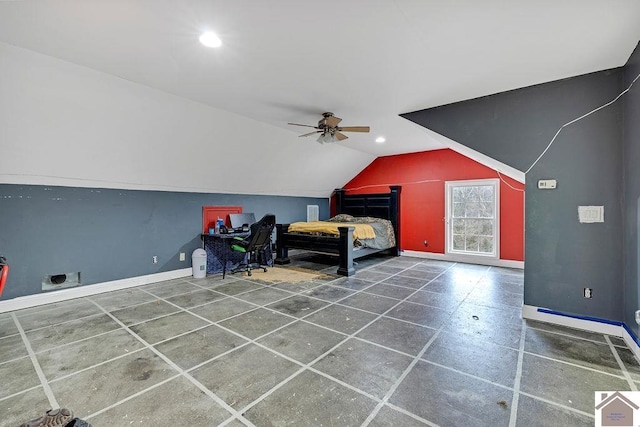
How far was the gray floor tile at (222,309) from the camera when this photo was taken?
3133 millimetres

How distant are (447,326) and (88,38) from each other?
13.7 feet

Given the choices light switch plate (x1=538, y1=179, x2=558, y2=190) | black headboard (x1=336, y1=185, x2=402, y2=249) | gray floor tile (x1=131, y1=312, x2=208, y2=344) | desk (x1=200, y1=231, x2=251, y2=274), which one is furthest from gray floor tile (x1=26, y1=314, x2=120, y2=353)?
black headboard (x1=336, y1=185, x2=402, y2=249)

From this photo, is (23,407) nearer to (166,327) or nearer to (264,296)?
(166,327)

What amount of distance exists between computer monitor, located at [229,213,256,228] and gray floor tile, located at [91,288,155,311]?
6.58ft

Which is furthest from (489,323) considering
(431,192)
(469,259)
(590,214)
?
(431,192)

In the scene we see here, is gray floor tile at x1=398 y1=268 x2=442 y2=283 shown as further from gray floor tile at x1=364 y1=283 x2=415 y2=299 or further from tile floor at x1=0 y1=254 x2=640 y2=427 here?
tile floor at x1=0 y1=254 x2=640 y2=427

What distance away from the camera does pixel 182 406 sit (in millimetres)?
1703

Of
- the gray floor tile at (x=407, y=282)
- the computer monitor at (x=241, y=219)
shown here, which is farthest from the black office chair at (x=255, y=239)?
the gray floor tile at (x=407, y=282)

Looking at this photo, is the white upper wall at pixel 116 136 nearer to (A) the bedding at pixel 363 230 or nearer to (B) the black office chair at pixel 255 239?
(B) the black office chair at pixel 255 239

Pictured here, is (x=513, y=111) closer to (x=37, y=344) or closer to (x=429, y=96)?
(x=429, y=96)

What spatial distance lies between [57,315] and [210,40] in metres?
3.47

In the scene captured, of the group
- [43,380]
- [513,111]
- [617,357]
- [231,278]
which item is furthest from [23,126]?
[617,357]

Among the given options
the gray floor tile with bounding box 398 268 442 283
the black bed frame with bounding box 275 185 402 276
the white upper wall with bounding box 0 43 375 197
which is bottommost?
the gray floor tile with bounding box 398 268 442 283

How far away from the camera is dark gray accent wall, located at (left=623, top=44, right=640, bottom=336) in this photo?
91.5 inches
